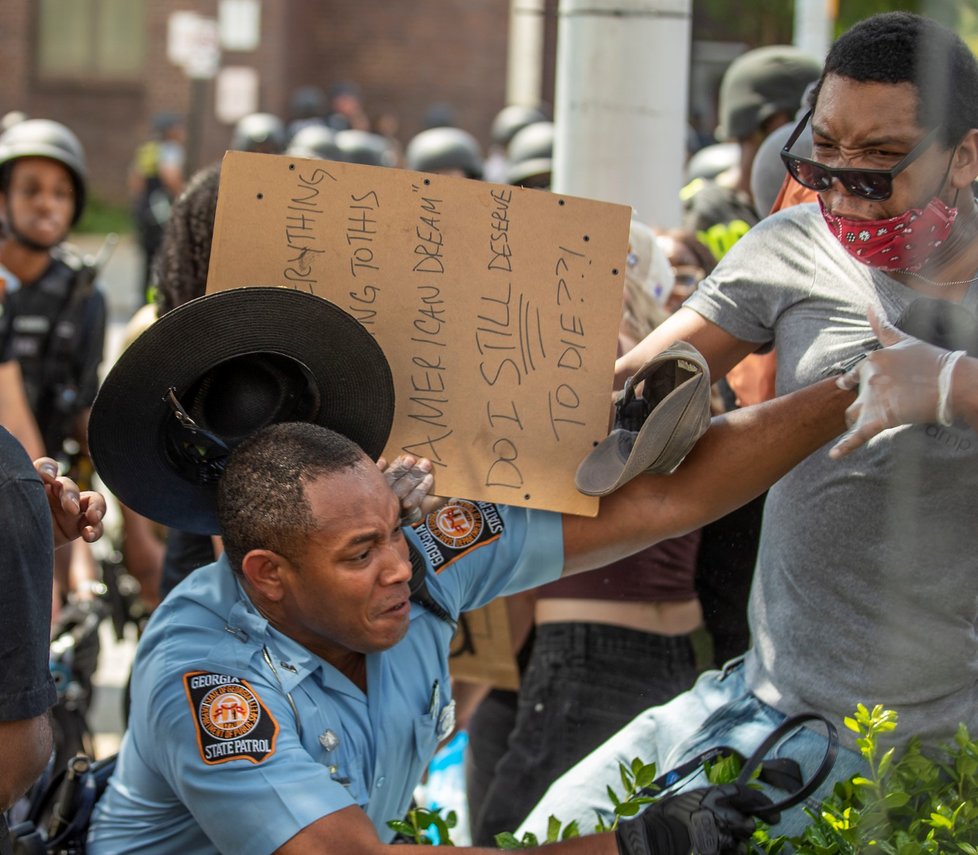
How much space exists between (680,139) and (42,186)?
256 cm

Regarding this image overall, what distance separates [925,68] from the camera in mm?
2350

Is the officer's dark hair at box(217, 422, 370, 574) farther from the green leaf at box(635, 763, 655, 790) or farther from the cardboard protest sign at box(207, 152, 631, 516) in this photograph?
the green leaf at box(635, 763, 655, 790)

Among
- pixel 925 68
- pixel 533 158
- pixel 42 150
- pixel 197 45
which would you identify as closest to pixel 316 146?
pixel 533 158

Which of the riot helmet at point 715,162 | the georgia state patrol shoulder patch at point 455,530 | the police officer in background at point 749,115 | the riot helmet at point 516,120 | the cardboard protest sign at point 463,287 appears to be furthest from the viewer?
the riot helmet at point 516,120

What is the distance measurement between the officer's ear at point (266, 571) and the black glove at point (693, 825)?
0.66 m

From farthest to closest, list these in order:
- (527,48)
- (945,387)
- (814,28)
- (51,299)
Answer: (814,28) < (527,48) < (51,299) < (945,387)

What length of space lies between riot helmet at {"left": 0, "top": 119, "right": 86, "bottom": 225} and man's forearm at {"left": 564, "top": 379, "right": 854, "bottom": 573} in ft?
12.8

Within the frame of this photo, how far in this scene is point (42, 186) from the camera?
19.2ft

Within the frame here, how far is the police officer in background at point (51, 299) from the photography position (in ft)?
18.0

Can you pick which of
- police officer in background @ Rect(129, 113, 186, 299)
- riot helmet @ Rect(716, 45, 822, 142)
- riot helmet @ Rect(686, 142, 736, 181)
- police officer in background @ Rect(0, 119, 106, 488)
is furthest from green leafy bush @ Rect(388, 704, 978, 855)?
police officer in background @ Rect(129, 113, 186, 299)

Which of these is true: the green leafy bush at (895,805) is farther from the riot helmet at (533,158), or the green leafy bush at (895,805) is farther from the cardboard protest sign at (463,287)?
the riot helmet at (533,158)

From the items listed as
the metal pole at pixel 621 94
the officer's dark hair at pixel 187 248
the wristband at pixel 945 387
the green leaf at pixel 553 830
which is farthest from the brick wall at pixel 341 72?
the wristband at pixel 945 387

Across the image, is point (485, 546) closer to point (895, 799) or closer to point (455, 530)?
point (455, 530)

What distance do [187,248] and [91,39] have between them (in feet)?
73.7
